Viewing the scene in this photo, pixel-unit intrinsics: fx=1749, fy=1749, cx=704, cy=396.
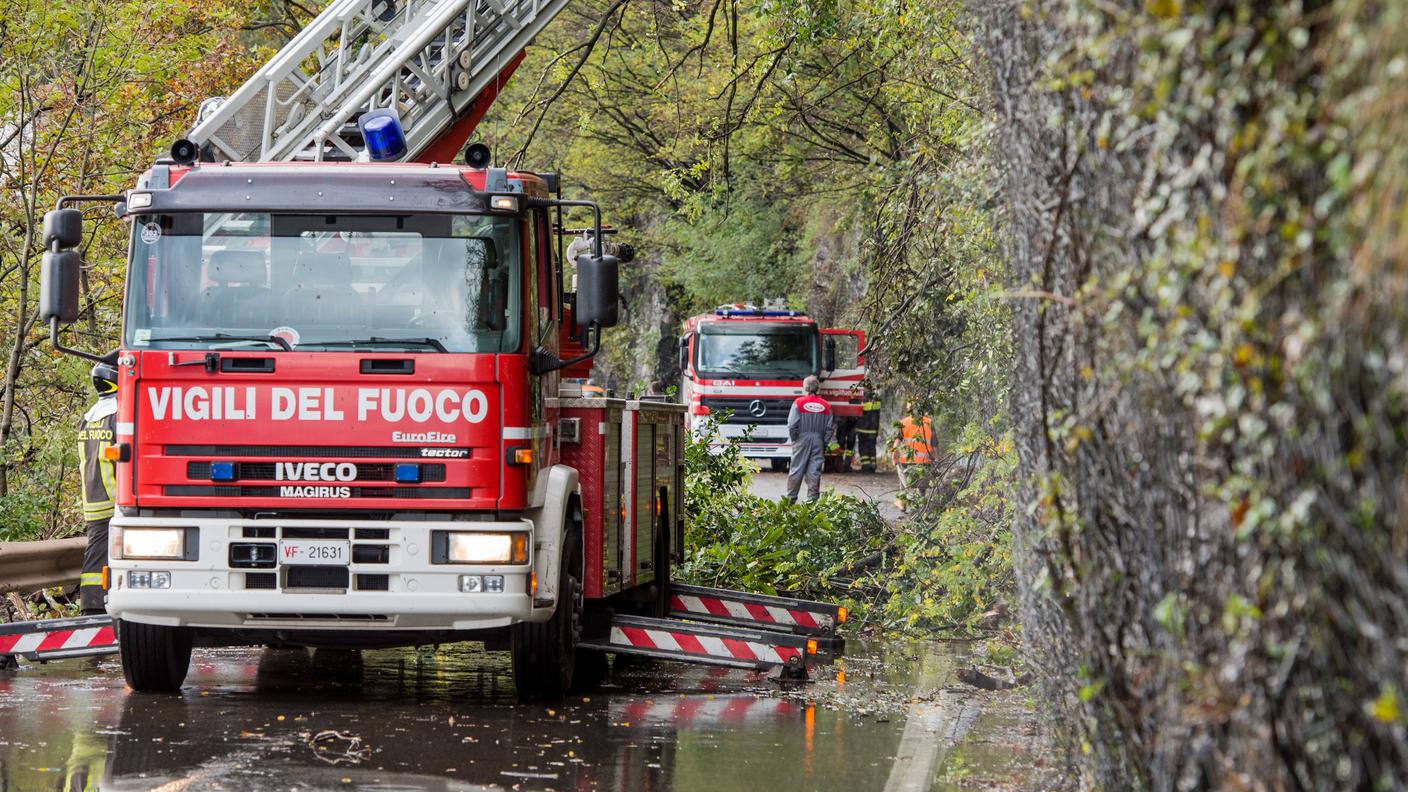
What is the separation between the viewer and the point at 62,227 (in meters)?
9.12

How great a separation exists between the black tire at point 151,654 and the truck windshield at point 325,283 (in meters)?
1.66

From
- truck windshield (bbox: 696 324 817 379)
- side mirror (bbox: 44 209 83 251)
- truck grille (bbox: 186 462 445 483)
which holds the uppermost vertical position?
side mirror (bbox: 44 209 83 251)

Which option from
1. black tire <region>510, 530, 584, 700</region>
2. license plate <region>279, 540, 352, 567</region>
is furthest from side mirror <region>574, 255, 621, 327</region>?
license plate <region>279, 540, 352, 567</region>

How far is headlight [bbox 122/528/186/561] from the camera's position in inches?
354

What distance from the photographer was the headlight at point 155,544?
8.99 meters

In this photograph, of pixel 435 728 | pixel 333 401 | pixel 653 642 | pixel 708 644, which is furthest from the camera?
pixel 653 642

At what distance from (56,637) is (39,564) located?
1.98m

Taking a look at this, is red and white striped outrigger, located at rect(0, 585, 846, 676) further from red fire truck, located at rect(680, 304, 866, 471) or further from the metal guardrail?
red fire truck, located at rect(680, 304, 866, 471)

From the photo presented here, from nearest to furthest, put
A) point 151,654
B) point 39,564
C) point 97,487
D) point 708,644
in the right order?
point 151,654, point 708,644, point 97,487, point 39,564

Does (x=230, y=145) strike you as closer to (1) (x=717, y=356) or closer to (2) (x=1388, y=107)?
(2) (x=1388, y=107)

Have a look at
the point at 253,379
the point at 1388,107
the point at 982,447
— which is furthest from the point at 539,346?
the point at 1388,107

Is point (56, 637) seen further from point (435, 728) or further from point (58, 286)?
point (435, 728)

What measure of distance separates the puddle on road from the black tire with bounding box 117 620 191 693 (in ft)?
0.38

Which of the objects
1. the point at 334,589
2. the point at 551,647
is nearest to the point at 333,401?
the point at 334,589
